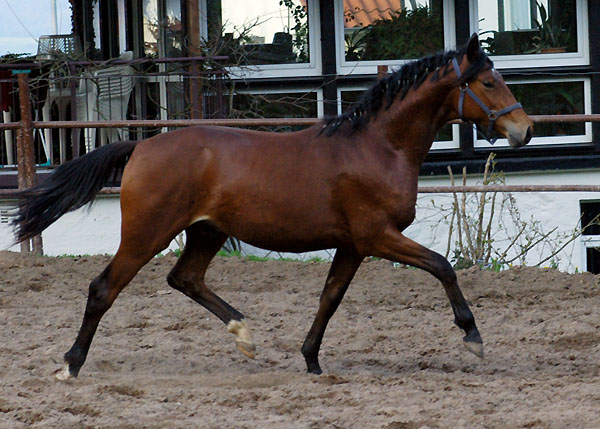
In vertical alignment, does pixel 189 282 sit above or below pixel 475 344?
above

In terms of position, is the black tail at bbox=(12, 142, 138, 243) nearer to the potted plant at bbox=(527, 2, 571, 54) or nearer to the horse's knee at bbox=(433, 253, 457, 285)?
the horse's knee at bbox=(433, 253, 457, 285)

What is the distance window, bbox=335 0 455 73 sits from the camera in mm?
10039

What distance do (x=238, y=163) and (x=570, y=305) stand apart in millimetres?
3072

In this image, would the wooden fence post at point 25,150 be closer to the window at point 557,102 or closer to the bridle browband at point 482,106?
the bridle browband at point 482,106

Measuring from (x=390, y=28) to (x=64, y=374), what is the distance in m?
6.22

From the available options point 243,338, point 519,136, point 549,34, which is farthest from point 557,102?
point 243,338

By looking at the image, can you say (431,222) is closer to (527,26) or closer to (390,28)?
(390,28)

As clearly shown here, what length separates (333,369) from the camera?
17.4 ft

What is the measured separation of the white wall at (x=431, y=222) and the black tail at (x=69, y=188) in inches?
148

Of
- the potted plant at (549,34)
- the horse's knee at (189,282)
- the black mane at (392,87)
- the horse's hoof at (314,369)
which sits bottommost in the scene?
the horse's hoof at (314,369)

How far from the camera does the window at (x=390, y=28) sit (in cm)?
1004

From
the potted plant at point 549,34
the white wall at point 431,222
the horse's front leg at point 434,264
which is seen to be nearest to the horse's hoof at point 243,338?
the horse's front leg at point 434,264

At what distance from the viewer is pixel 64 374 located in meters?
4.88

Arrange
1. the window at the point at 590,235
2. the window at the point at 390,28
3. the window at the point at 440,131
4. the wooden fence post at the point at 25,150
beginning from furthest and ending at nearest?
the window at the point at 390,28 < the window at the point at 440,131 < the window at the point at 590,235 < the wooden fence post at the point at 25,150
